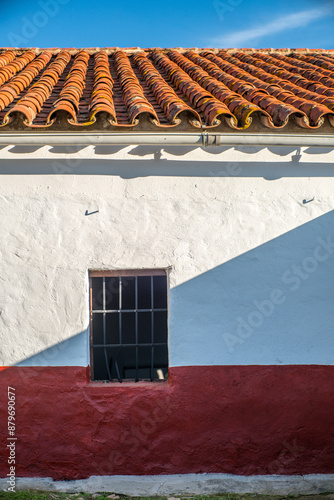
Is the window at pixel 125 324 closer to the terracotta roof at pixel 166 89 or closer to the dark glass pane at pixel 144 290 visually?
the dark glass pane at pixel 144 290

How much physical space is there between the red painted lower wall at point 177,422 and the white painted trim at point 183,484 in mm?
62

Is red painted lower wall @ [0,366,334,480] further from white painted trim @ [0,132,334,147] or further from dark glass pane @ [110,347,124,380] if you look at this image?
white painted trim @ [0,132,334,147]

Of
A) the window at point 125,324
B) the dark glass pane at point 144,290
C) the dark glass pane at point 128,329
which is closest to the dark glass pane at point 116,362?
the window at point 125,324

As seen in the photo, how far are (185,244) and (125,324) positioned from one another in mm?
3096

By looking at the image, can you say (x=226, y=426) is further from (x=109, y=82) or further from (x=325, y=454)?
(x=109, y=82)

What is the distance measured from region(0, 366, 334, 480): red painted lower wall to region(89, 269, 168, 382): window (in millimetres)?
325

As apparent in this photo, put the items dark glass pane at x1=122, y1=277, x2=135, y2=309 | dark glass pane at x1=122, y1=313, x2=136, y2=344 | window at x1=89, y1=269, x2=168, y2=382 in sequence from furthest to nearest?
dark glass pane at x1=122, y1=313, x2=136, y2=344, dark glass pane at x1=122, y1=277, x2=135, y2=309, window at x1=89, y1=269, x2=168, y2=382

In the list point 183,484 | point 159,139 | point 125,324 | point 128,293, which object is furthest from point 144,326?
point 159,139

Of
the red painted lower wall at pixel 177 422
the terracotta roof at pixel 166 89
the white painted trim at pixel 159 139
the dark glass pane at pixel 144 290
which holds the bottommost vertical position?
the red painted lower wall at pixel 177 422

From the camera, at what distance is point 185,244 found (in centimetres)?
472

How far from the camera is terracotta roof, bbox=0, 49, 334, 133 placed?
14.3 feet

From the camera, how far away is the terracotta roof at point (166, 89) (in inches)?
171

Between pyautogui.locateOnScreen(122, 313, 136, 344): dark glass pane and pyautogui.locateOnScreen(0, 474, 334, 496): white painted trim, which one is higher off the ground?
pyautogui.locateOnScreen(122, 313, 136, 344): dark glass pane

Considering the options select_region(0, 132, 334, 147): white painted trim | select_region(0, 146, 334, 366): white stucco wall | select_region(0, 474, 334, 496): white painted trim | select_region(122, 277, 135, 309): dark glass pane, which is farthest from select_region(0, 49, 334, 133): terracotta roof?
select_region(0, 474, 334, 496): white painted trim
